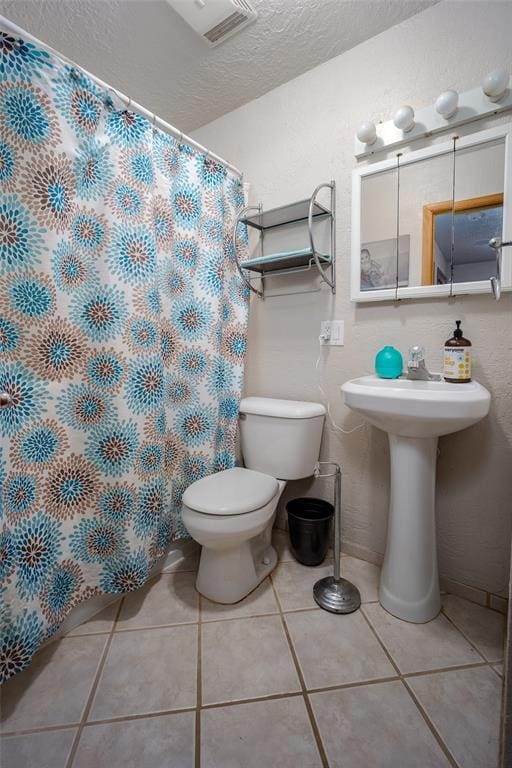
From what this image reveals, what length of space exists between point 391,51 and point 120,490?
6.54 ft

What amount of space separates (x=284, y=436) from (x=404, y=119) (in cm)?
131

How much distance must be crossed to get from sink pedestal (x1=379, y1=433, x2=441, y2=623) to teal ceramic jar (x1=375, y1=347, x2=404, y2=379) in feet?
0.85

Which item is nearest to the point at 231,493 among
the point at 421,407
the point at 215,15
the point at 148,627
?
the point at 148,627

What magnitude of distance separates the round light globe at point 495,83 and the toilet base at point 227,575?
1.80 meters

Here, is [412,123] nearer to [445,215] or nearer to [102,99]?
[445,215]

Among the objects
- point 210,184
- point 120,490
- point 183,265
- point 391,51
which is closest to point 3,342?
point 120,490

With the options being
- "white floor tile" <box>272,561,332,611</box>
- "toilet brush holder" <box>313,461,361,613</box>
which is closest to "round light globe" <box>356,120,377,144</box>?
"toilet brush holder" <box>313,461,361,613</box>

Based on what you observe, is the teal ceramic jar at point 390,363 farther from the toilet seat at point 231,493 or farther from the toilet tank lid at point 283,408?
the toilet seat at point 231,493

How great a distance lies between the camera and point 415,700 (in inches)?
37.3

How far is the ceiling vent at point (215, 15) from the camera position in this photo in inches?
48.6

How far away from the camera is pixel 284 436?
60.2 inches

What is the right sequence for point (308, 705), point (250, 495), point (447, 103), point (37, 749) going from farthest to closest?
point (250, 495), point (447, 103), point (308, 705), point (37, 749)

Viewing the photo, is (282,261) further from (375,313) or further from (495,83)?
(495,83)

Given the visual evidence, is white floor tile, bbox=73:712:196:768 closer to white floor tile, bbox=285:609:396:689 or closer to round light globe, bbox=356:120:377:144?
white floor tile, bbox=285:609:396:689
